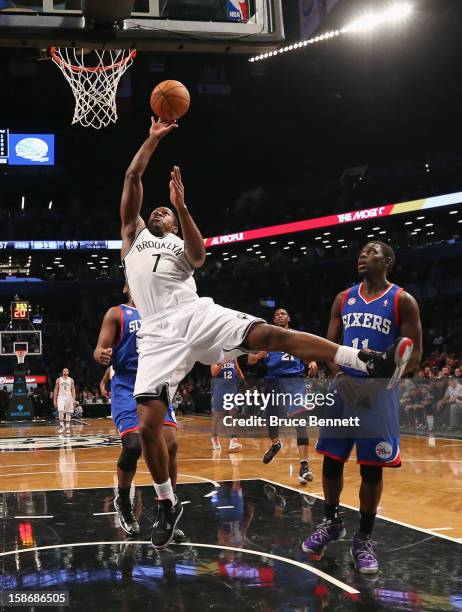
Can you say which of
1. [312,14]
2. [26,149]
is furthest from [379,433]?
[26,149]

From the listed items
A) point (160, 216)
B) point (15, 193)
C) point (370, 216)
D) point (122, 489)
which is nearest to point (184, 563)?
point (122, 489)

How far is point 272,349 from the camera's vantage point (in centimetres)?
392

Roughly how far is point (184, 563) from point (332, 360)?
67.8 inches

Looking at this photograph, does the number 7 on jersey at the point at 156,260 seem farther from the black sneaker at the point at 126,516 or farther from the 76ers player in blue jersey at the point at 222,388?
the 76ers player in blue jersey at the point at 222,388

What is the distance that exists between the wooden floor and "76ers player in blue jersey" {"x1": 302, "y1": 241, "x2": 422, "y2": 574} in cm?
111

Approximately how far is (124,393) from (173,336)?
1739 mm

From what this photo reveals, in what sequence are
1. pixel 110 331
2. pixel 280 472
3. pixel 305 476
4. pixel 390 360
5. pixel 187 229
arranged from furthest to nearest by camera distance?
pixel 280 472
pixel 305 476
pixel 110 331
pixel 187 229
pixel 390 360

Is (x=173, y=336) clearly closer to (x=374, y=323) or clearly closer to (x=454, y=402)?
(x=374, y=323)

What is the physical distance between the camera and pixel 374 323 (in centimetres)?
445

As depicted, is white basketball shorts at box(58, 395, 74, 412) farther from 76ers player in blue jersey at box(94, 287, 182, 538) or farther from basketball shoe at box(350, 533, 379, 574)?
basketball shoe at box(350, 533, 379, 574)

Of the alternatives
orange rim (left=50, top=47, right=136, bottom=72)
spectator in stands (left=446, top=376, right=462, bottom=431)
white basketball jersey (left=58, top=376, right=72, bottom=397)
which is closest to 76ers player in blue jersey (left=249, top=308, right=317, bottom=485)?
orange rim (left=50, top=47, right=136, bottom=72)

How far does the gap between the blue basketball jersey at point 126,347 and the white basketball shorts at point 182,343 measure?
1.47m

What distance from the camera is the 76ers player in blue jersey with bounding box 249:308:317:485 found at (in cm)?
775

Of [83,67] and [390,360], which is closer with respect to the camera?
[390,360]
